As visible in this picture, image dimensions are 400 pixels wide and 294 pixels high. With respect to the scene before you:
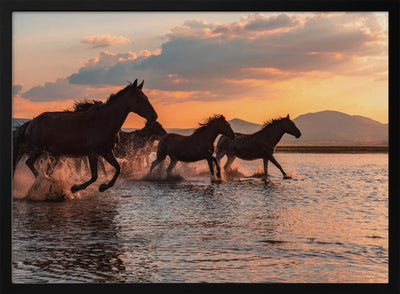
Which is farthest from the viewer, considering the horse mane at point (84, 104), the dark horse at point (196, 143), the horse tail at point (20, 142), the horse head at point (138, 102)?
the dark horse at point (196, 143)

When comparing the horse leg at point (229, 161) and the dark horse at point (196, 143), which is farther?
the horse leg at point (229, 161)

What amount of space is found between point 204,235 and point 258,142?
8590 millimetres

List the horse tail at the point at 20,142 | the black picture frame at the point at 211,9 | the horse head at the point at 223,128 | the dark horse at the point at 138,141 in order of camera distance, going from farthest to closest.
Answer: the dark horse at the point at 138,141, the horse head at the point at 223,128, the horse tail at the point at 20,142, the black picture frame at the point at 211,9

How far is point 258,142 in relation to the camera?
16938 millimetres

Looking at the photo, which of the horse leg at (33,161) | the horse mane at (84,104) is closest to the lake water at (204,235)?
the horse leg at (33,161)

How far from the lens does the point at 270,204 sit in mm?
11570

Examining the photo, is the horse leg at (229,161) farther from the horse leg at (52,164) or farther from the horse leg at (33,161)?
the horse leg at (33,161)

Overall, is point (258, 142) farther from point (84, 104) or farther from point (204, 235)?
point (204, 235)

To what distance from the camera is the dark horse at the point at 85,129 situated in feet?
30.9

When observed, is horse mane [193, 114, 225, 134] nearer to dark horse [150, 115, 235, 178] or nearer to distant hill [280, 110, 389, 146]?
dark horse [150, 115, 235, 178]

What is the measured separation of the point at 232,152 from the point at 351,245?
9119 mm

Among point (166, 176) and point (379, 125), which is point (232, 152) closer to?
point (166, 176)

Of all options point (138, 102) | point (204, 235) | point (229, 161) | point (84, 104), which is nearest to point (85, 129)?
point (84, 104)
